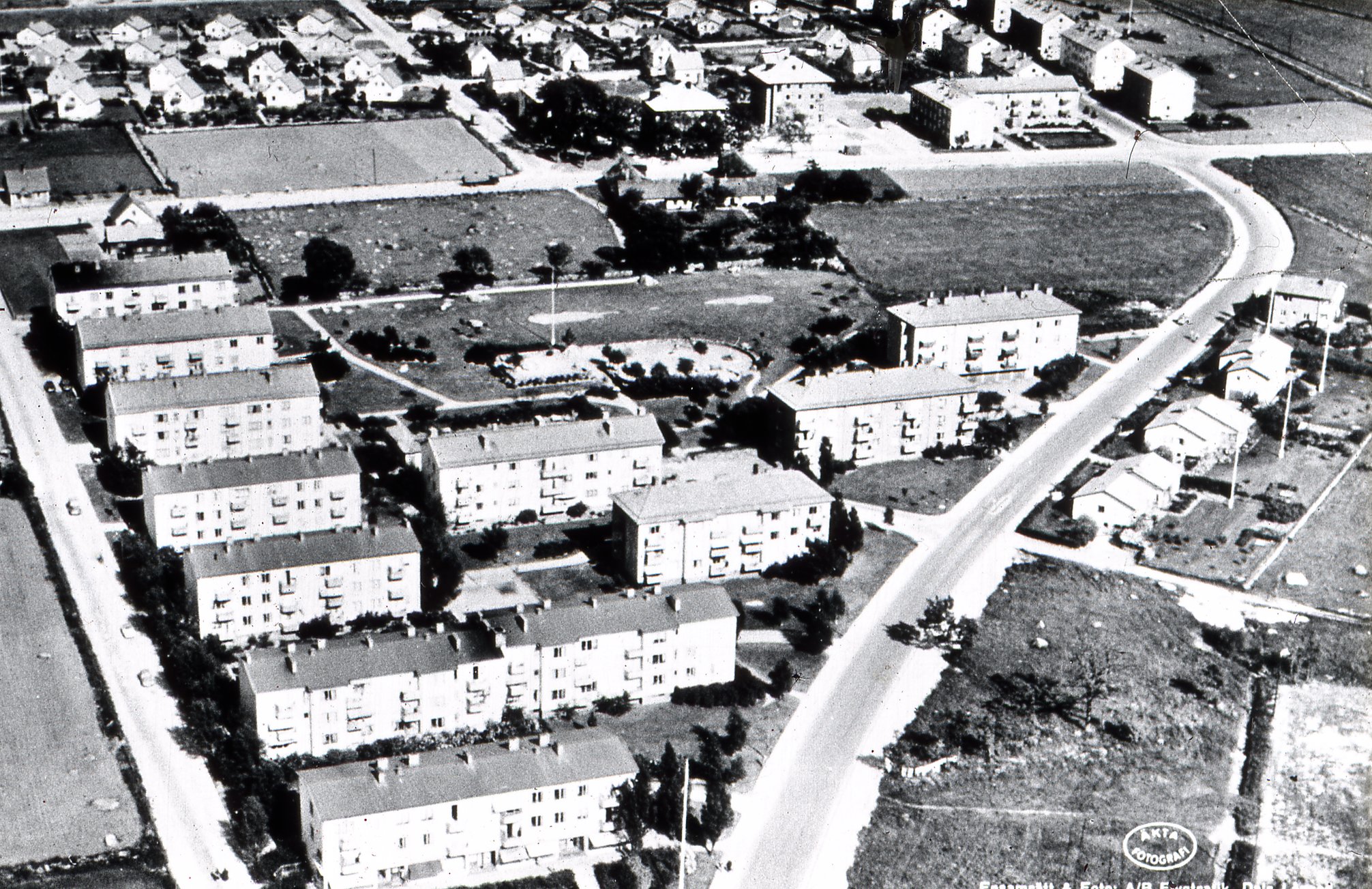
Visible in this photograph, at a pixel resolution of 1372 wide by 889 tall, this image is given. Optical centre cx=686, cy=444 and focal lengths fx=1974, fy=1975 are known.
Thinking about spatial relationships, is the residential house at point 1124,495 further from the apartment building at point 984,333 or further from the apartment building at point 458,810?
the apartment building at point 458,810

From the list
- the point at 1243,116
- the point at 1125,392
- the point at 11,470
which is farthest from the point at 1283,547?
the point at 1243,116

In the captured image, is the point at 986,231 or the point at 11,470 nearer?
the point at 11,470

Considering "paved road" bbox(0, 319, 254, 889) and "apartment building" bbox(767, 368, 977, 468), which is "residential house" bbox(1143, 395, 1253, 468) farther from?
"paved road" bbox(0, 319, 254, 889)

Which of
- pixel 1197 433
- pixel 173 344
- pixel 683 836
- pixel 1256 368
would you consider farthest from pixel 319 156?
pixel 683 836

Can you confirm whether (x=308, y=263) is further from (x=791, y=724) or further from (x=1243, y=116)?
(x=1243, y=116)

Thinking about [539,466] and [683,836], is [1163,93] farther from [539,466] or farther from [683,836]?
[683,836]

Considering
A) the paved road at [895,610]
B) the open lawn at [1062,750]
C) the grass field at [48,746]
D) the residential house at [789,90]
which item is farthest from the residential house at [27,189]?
the open lawn at [1062,750]
